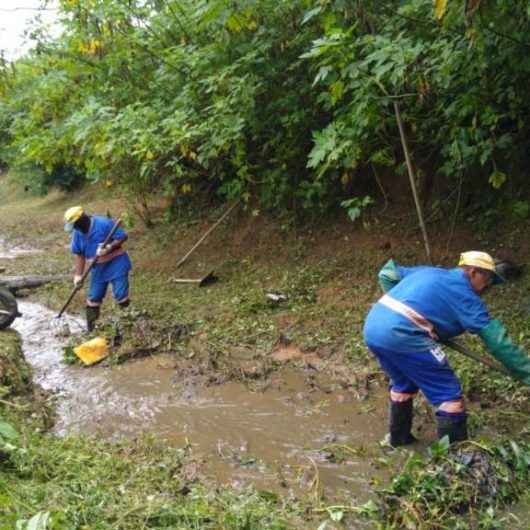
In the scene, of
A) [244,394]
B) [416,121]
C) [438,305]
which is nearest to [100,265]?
[244,394]

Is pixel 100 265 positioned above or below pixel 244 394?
above

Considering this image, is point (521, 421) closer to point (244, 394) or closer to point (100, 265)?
point (244, 394)

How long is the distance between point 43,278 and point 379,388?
6.93 m

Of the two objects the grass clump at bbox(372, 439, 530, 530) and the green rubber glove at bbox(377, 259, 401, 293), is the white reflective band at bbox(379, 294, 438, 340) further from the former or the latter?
the grass clump at bbox(372, 439, 530, 530)

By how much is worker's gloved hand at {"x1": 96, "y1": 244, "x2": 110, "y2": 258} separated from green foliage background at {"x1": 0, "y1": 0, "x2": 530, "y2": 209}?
125 cm

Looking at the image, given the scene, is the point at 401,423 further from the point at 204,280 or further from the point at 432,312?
the point at 204,280

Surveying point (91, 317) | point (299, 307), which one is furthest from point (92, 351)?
point (299, 307)

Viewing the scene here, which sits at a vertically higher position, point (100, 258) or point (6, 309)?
point (100, 258)

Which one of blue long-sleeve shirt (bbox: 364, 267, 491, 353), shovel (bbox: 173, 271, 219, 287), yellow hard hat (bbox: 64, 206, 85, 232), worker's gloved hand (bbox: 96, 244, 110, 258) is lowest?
shovel (bbox: 173, 271, 219, 287)

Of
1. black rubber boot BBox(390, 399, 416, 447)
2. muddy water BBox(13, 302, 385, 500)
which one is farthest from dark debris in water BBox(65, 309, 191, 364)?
black rubber boot BBox(390, 399, 416, 447)

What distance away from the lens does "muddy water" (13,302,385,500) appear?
4062 mm

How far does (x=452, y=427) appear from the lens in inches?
152

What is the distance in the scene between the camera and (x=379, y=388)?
5.23 metres

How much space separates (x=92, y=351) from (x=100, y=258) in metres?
1.33
